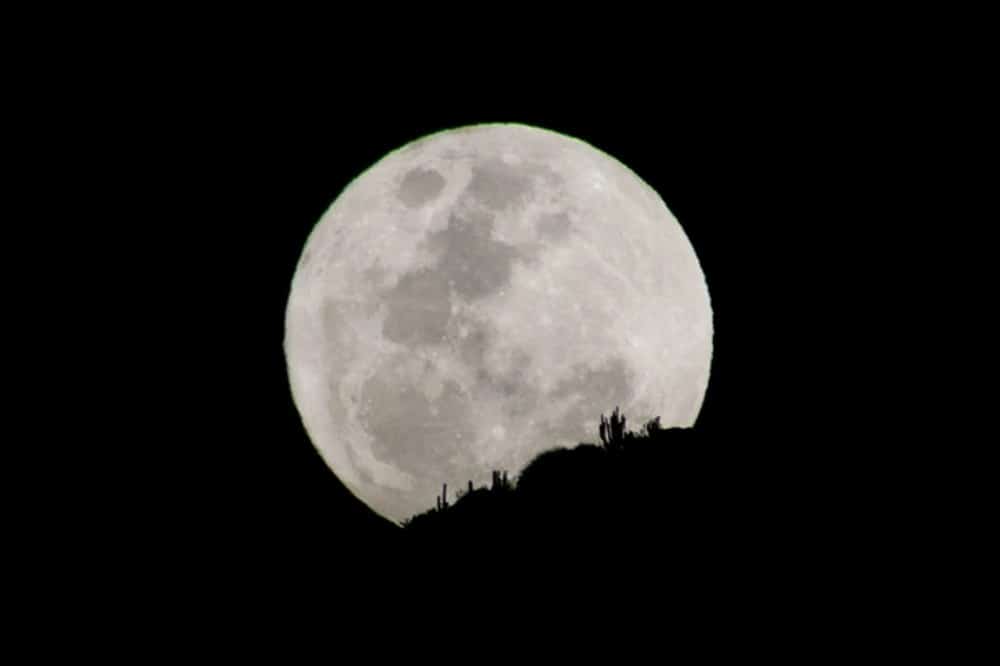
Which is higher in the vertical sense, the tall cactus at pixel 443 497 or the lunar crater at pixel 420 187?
the lunar crater at pixel 420 187

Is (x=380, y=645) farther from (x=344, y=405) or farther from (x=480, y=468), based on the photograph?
(x=344, y=405)

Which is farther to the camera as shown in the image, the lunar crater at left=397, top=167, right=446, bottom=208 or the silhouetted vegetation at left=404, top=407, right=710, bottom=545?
the lunar crater at left=397, top=167, right=446, bottom=208

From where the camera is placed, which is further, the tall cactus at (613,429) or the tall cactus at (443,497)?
the tall cactus at (443,497)

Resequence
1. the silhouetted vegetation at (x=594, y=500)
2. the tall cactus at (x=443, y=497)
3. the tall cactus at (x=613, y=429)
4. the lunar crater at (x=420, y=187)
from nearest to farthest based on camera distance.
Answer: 1. the silhouetted vegetation at (x=594, y=500)
2. the tall cactus at (x=613, y=429)
3. the tall cactus at (x=443, y=497)
4. the lunar crater at (x=420, y=187)

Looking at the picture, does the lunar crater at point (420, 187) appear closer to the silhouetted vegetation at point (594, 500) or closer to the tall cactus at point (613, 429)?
the tall cactus at point (613, 429)

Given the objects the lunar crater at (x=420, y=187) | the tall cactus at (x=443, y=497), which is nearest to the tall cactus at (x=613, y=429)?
the tall cactus at (x=443, y=497)

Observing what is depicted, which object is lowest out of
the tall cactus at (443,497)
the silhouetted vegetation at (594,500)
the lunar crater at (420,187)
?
the silhouetted vegetation at (594,500)

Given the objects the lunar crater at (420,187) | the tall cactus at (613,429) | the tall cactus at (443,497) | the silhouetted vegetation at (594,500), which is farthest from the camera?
the lunar crater at (420,187)

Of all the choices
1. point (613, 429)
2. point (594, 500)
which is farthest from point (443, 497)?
point (594, 500)

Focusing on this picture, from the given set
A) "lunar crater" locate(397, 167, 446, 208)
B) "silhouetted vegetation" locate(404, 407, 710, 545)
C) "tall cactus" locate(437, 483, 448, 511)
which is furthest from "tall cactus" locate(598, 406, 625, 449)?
"lunar crater" locate(397, 167, 446, 208)

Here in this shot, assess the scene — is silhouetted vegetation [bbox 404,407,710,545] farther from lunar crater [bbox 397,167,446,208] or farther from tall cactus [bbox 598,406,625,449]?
lunar crater [bbox 397,167,446,208]

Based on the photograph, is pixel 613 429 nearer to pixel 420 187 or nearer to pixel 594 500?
pixel 594 500

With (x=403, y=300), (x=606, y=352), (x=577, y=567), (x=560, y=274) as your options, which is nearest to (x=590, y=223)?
(x=560, y=274)

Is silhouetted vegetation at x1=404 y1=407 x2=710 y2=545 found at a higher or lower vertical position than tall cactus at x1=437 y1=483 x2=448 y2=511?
lower
